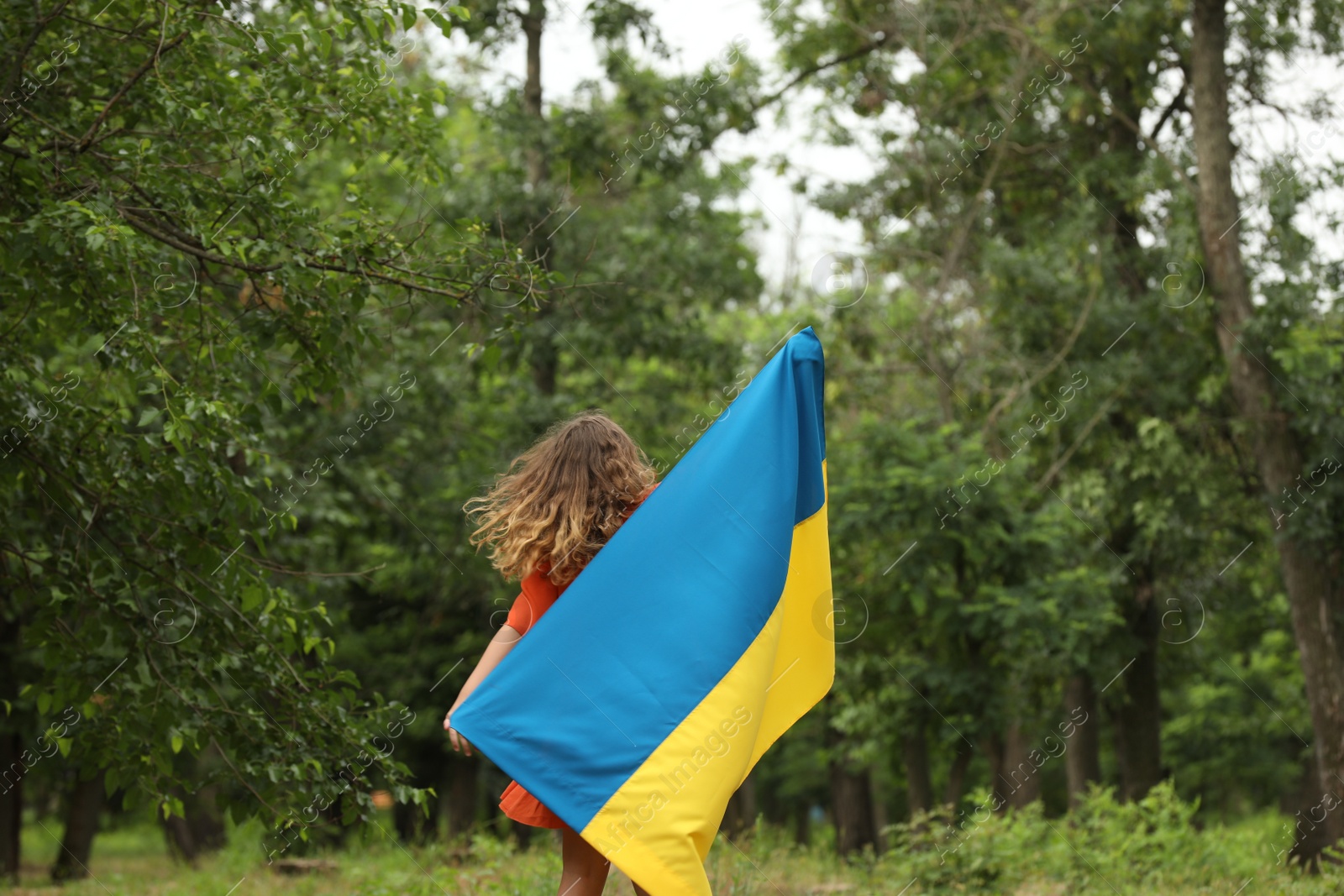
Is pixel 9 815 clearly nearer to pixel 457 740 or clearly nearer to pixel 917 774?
pixel 917 774

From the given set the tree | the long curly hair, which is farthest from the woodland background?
the long curly hair

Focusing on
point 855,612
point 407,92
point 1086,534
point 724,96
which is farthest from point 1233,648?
point 407,92

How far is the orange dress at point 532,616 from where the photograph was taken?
12.5 feet

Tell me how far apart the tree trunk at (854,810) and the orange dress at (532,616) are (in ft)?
51.8

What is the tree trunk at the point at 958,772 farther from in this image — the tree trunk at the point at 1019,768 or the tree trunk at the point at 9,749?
the tree trunk at the point at 9,749

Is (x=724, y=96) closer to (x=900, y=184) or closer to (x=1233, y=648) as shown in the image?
(x=900, y=184)

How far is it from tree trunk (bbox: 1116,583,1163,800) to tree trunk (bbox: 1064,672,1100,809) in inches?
18.5

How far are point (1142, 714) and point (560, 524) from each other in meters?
14.0

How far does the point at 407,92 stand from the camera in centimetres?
652

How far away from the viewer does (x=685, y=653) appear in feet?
12.8

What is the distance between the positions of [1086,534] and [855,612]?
322 centimetres

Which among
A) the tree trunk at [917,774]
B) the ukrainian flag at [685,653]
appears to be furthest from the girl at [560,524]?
the tree trunk at [917,774]

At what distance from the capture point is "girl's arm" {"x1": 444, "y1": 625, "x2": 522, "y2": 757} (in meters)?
3.68

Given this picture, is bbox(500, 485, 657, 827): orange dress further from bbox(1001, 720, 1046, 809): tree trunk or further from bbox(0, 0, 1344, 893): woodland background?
bbox(1001, 720, 1046, 809): tree trunk
